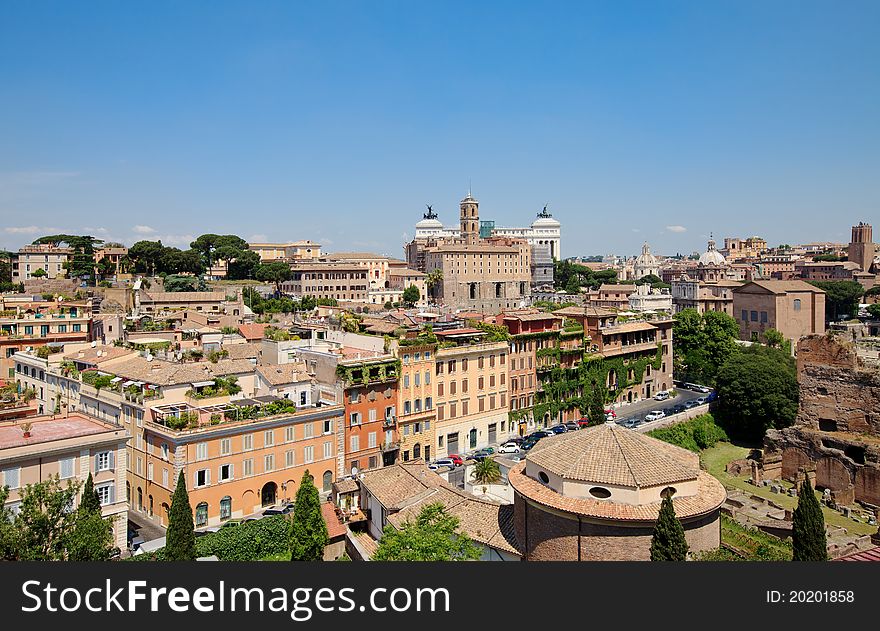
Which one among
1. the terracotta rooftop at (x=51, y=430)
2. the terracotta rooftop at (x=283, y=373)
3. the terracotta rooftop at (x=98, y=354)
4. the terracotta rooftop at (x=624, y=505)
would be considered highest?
the terracotta rooftop at (x=98, y=354)

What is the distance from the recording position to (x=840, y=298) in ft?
312

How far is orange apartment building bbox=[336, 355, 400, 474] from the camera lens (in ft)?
117

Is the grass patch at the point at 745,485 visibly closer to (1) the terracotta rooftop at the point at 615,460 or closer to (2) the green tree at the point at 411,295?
(1) the terracotta rooftop at the point at 615,460

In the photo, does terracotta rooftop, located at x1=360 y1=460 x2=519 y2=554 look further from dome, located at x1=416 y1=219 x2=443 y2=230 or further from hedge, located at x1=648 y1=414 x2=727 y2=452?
dome, located at x1=416 y1=219 x2=443 y2=230

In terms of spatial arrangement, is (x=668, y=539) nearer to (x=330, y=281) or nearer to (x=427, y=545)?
(x=427, y=545)

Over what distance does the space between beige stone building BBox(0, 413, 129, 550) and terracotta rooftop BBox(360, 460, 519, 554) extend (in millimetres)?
8683

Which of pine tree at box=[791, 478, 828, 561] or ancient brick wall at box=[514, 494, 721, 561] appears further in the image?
pine tree at box=[791, 478, 828, 561]

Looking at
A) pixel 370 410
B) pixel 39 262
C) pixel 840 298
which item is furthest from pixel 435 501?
pixel 840 298

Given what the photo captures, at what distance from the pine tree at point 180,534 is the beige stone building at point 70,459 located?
3.38 m

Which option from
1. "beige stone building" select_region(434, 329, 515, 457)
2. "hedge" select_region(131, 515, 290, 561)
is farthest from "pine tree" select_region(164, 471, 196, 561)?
"beige stone building" select_region(434, 329, 515, 457)

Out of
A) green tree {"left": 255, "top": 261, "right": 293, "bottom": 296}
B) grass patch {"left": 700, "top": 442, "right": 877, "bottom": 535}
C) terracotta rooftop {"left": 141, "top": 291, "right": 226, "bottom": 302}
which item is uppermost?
Result: green tree {"left": 255, "top": 261, "right": 293, "bottom": 296}

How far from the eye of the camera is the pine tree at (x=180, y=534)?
74.2ft

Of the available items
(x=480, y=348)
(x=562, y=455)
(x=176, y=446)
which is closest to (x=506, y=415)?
(x=480, y=348)

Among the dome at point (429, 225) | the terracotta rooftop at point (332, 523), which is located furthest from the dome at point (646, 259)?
the terracotta rooftop at point (332, 523)
